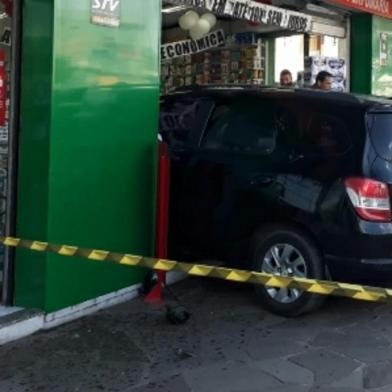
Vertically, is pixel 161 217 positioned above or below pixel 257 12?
below

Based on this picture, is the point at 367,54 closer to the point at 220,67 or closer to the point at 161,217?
the point at 220,67

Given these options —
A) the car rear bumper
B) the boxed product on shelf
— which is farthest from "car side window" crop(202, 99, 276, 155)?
the boxed product on shelf

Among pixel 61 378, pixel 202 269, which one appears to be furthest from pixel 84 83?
pixel 61 378

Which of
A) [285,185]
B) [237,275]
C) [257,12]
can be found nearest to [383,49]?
[257,12]

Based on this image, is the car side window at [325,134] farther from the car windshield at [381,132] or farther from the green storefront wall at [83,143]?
the green storefront wall at [83,143]

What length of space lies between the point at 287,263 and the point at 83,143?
183 centimetres

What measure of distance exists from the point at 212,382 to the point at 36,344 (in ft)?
4.42

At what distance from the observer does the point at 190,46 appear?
38.2ft

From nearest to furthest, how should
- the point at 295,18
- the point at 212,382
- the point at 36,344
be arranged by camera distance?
the point at 212,382
the point at 36,344
the point at 295,18

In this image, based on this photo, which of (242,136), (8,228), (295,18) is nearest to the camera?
(8,228)

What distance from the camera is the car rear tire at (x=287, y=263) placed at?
557 cm

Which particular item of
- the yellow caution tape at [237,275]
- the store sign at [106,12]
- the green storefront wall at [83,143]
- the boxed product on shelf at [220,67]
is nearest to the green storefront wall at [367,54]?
the boxed product on shelf at [220,67]

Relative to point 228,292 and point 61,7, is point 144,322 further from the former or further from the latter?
point 61,7

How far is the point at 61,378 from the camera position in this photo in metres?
4.46
